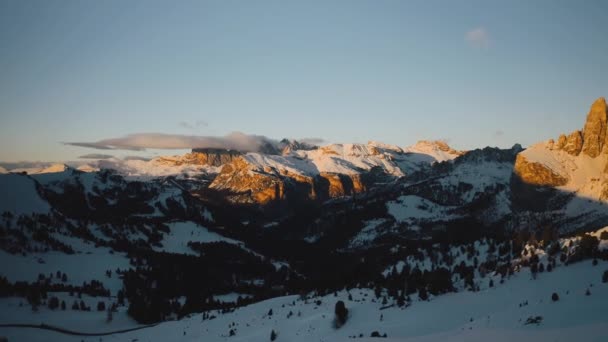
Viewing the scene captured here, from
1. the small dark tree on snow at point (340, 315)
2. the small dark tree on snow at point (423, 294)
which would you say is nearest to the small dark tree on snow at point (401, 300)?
the small dark tree on snow at point (423, 294)

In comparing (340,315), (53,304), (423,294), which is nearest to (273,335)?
(340,315)

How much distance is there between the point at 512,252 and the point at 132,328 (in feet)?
331

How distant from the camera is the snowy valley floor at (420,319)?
55.7m

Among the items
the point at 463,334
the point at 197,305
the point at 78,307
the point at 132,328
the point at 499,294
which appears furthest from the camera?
the point at 197,305

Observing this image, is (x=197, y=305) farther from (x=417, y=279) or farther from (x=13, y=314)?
(x=417, y=279)

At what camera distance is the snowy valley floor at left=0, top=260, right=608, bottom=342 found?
183 ft

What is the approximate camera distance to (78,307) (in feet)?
522

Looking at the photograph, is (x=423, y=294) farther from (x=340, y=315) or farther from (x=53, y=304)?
(x=53, y=304)

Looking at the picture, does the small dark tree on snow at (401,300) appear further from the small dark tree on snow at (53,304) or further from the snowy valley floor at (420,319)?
the small dark tree on snow at (53,304)

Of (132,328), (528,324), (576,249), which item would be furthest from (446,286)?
(132,328)

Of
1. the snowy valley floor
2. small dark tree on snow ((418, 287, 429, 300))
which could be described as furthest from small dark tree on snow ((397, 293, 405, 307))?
small dark tree on snow ((418, 287, 429, 300))

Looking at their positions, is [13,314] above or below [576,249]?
below

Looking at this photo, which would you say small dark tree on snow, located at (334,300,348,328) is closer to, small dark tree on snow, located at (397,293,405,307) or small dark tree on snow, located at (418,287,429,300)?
small dark tree on snow, located at (397,293,405,307)

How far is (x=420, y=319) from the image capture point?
269 ft
